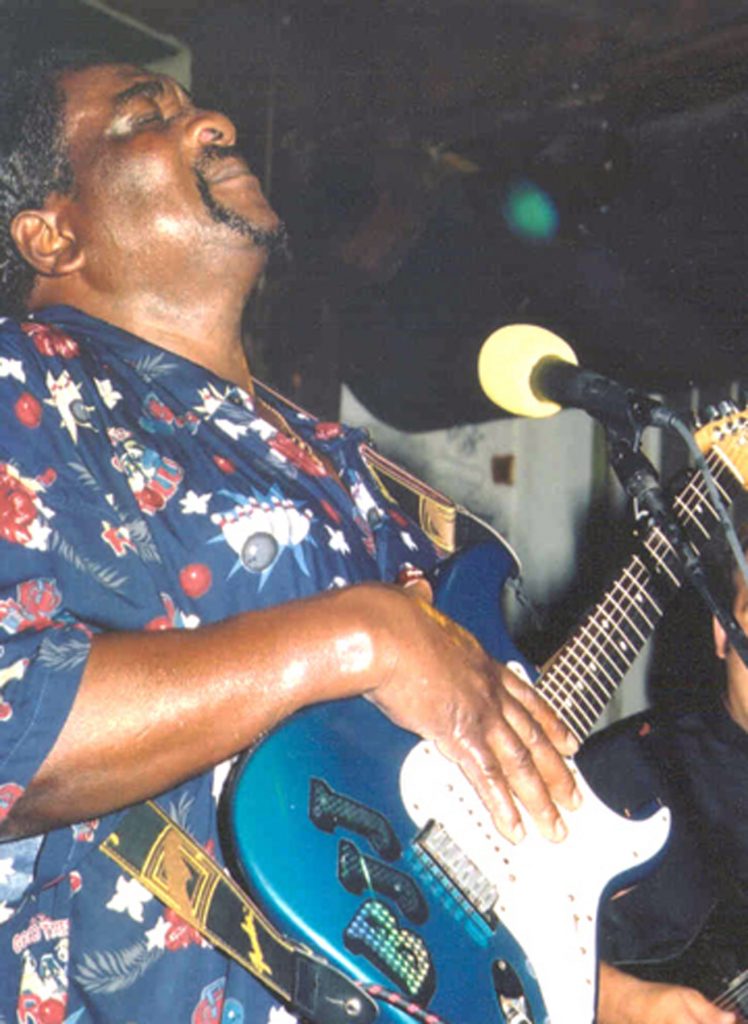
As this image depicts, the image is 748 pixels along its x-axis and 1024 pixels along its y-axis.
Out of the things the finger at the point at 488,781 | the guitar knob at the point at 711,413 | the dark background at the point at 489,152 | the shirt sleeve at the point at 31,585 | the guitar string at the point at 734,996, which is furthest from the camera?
the dark background at the point at 489,152

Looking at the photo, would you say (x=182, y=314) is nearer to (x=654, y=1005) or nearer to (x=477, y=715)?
(x=477, y=715)

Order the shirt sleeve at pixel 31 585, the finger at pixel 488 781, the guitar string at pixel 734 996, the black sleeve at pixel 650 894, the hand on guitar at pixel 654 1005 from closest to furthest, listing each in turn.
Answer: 1. the shirt sleeve at pixel 31 585
2. the finger at pixel 488 781
3. the hand on guitar at pixel 654 1005
4. the guitar string at pixel 734 996
5. the black sleeve at pixel 650 894

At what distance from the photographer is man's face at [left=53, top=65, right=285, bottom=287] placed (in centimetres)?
204

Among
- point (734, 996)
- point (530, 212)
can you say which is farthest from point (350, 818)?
point (530, 212)

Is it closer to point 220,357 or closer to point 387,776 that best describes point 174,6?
point 220,357

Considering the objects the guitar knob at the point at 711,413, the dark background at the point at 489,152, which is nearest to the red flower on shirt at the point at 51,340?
the guitar knob at the point at 711,413

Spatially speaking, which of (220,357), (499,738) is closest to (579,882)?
(499,738)

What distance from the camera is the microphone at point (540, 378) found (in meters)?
1.59

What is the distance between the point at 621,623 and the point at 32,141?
147 cm

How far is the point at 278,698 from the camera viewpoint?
1.30 meters

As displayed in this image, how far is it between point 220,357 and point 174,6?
2.04 m

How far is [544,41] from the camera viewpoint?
3432mm

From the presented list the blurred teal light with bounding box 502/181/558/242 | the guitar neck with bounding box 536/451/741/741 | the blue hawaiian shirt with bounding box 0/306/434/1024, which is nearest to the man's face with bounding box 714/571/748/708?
the guitar neck with bounding box 536/451/741/741

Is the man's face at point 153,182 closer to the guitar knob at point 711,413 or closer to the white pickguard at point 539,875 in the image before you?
the guitar knob at point 711,413
